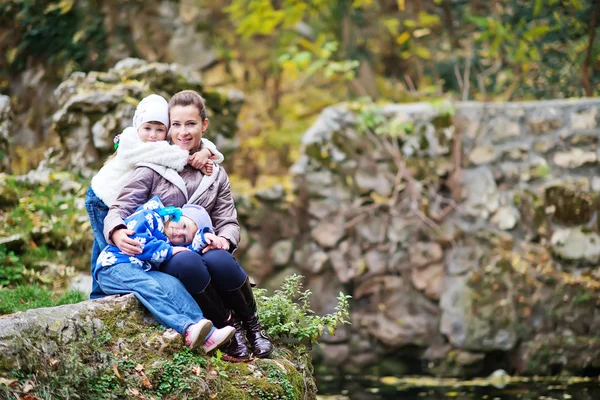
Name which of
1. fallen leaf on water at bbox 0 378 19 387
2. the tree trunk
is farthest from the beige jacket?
the tree trunk

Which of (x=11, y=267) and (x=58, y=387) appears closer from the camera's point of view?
(x=58, y=387)

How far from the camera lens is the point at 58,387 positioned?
295cm

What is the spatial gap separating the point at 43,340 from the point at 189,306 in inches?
25.2

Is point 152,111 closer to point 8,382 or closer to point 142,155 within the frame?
point 142,155

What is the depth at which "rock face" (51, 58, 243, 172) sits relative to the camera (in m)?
5.93

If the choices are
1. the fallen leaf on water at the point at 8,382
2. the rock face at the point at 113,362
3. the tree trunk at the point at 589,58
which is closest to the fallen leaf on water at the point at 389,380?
the rock face at the point at 113,362

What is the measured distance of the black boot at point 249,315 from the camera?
340 cm

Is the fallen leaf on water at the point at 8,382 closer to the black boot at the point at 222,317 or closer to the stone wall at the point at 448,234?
the black boot at the point at 222,317

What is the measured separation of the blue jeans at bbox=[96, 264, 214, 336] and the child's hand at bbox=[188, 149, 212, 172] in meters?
0.58

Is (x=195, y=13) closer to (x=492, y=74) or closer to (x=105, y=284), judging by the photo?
→ (x=492, y=74)

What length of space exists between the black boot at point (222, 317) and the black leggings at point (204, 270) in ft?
0.17

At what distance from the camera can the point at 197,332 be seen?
10.4 feet

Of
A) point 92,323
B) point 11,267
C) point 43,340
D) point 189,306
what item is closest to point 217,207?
point 189,306

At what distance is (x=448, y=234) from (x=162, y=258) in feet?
13.0
